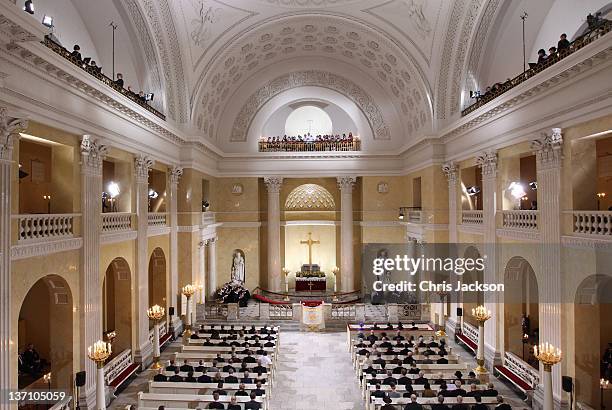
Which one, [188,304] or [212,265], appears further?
[212,265]

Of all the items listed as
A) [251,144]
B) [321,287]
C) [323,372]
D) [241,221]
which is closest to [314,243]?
[321,287]

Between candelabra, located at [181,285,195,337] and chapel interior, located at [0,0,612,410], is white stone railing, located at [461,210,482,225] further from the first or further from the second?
candelabra, located at [181,285,195,337]

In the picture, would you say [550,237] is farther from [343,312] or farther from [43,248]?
[43,248]

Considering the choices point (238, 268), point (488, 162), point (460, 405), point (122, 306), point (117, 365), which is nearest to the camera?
point (460, 405)

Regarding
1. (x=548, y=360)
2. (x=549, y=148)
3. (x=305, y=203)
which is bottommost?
(x=548, y=360)

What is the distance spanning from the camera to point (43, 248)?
9.96 meters

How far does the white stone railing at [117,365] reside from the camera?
→ 12781 mm

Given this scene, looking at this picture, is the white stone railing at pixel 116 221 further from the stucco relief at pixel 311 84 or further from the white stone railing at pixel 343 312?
the stucco relief at pixel 311 84

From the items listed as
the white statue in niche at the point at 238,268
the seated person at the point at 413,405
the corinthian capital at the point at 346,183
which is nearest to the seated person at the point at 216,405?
the seated person at the point at 413,405

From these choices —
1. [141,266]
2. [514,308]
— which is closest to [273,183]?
[141,266]

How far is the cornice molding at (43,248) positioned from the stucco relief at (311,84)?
48.8 feet

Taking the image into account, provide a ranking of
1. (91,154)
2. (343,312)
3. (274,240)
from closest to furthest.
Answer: (91,154) < (343,312) < (274,240)

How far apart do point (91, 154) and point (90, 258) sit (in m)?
2.89

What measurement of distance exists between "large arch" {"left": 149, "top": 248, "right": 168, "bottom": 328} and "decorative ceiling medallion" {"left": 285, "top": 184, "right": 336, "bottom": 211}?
1038 cm
